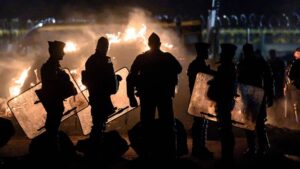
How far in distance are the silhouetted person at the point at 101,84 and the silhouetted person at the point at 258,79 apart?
2.18m

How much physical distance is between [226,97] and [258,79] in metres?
1.08

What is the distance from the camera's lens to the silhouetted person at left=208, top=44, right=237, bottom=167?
24.4 ft

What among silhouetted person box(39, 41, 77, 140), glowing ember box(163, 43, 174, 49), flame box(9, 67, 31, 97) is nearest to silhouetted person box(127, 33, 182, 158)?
silhouetted person box(39, 41, 77, 140)

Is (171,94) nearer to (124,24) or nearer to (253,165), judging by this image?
(253,165)

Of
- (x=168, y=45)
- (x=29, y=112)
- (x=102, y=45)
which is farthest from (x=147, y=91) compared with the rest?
(x=168, y=45)

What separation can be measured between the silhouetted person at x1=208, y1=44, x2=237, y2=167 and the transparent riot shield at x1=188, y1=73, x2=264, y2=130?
450mm

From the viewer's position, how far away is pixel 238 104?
26.7ft

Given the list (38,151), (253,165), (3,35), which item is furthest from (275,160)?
(3,35)

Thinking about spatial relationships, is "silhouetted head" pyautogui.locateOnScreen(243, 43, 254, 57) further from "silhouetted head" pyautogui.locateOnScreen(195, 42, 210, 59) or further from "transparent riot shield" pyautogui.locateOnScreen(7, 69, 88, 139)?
"transparent riot shield" pyautogui.locateOnScreen(7, 69, 88, 139)

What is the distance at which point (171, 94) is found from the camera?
25.2 ft

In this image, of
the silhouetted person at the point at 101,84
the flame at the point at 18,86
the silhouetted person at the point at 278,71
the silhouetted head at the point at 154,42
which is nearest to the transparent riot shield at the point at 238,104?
the silhouetted head at the point at 154,42

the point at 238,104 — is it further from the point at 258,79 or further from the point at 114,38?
the point at 114,38

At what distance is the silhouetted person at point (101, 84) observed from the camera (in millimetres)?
7809

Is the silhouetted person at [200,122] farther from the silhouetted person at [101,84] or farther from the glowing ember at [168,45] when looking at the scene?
the glowing ember at [168,45]
